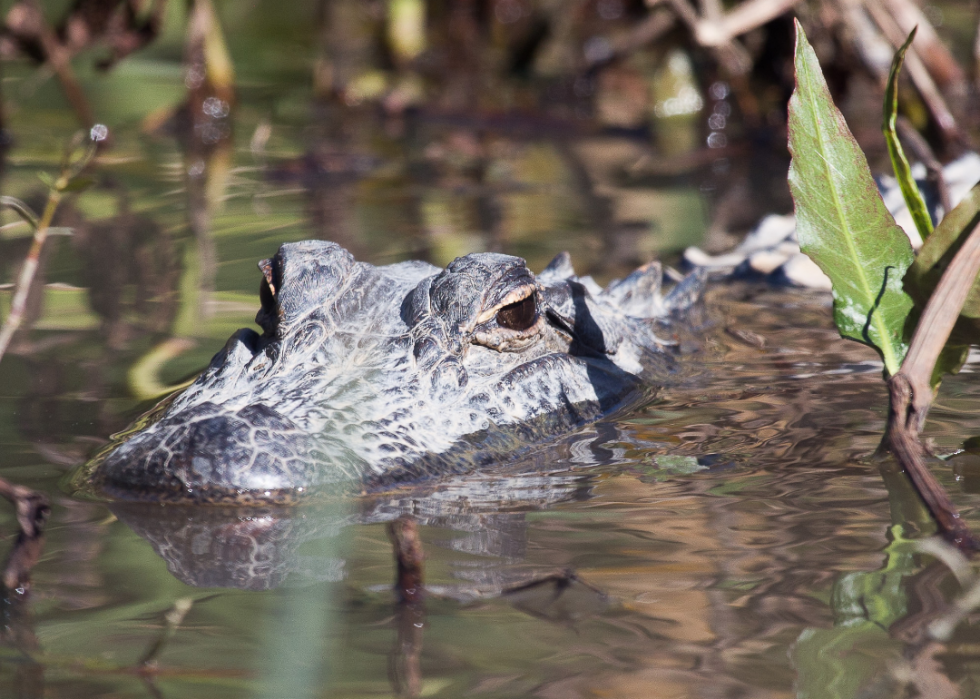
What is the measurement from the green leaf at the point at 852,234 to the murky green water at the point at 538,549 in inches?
15.6

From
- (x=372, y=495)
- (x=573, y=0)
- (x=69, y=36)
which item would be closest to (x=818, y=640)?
(x=372, y=495)

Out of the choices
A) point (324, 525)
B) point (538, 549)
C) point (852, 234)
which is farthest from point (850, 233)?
point (324, 525)

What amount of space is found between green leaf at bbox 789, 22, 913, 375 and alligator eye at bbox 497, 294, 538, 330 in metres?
0.94

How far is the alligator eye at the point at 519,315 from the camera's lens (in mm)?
3215

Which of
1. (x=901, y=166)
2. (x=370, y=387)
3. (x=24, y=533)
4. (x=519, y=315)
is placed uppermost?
(x=901, y=166)

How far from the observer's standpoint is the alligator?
101 inches

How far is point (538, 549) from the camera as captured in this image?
2369 mm

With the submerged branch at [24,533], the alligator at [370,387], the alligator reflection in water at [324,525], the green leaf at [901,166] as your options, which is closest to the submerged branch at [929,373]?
the green leaf at [901,166]

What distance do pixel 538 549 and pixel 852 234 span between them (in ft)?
3.24

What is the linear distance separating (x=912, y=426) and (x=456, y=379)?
1.18m

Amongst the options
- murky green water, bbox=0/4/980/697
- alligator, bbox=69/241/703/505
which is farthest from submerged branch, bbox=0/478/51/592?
alligator, bbox=69/241/703/505

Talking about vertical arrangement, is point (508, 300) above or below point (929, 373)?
above

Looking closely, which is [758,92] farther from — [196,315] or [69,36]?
[196,315]

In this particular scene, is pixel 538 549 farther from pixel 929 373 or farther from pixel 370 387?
pixel 929 373
